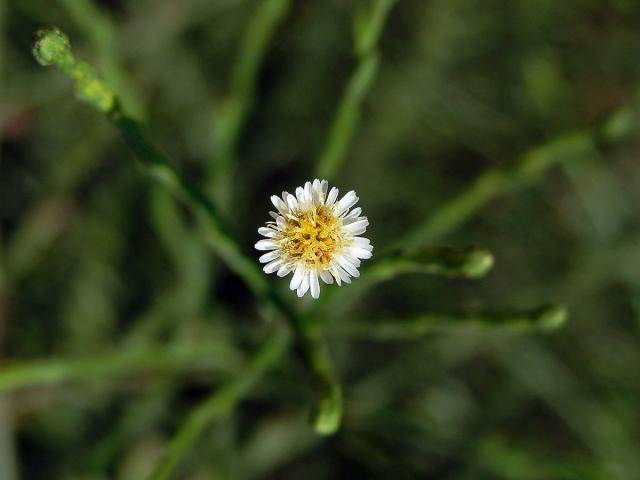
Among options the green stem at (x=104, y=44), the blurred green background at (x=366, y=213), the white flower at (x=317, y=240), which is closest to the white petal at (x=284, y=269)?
the white flower at (x=317, y=240)

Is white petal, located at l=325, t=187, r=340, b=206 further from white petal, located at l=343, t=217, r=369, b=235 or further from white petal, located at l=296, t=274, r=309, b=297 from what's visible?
white petal, located at l=296, t=274, r=309, b=297

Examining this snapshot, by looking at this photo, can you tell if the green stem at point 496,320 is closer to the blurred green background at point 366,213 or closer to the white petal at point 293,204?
the white petal at point 293,204

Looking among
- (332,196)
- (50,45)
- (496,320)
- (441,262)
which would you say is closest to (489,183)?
(496,320)

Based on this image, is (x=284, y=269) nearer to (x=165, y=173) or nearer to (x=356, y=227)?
(x=356, y=227)

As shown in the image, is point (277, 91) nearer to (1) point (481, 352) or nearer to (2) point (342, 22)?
(2) point (342, 22)

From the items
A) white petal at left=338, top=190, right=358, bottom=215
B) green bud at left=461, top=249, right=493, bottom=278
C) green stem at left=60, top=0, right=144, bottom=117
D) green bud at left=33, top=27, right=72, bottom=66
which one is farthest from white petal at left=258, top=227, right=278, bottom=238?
green stem at left=60, top=0, right=144, bottom=117

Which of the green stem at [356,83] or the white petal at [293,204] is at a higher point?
the green stem at [356,83]
